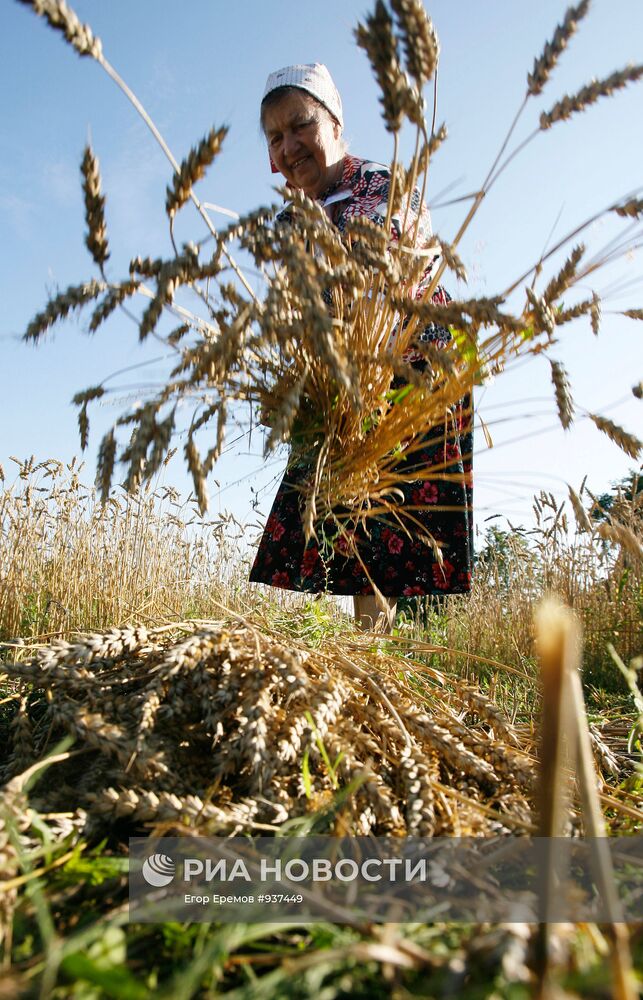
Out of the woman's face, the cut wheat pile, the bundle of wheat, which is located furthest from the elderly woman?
the cut wheat pile

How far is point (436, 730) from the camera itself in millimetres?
890

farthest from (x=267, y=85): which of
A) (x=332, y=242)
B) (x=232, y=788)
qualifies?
(x=232, y=788)

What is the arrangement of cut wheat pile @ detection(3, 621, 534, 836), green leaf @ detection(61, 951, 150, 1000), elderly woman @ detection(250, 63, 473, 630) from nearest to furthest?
green leaf @ detection(61, 951, 150, 1000), cut wheat pile @ detection(3, 621, 534, 836), elderly woman @ detection(250, 63, 473, 630)

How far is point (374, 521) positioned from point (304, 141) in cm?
140

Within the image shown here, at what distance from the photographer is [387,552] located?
242cm

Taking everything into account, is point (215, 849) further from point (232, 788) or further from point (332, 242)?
point (332, 242)

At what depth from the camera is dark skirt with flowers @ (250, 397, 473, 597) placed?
228 centimetres

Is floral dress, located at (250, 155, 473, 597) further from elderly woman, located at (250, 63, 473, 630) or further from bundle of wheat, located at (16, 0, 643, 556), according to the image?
bundle of wheat, located at (16, 0, 643, 556)

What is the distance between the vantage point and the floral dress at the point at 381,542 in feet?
7.17

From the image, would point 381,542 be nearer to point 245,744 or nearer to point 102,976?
point 245,744

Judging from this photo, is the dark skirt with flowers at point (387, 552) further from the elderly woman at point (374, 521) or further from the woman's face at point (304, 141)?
the woman's face at point (304, 141)

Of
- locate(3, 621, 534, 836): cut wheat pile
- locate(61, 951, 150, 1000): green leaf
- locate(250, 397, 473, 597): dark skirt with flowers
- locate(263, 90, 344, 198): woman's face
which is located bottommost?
locate(61, 951, 150, 1000): green leaf

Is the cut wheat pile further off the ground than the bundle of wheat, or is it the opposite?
the bundle of wheat

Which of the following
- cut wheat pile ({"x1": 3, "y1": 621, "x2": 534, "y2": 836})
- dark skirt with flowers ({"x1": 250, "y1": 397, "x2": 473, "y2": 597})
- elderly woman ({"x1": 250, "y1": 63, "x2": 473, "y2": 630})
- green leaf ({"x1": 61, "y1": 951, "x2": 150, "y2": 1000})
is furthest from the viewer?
dark skirt with flowers ({"x1": 250, "y1": 397, "x2": 473, "y2": 597})
